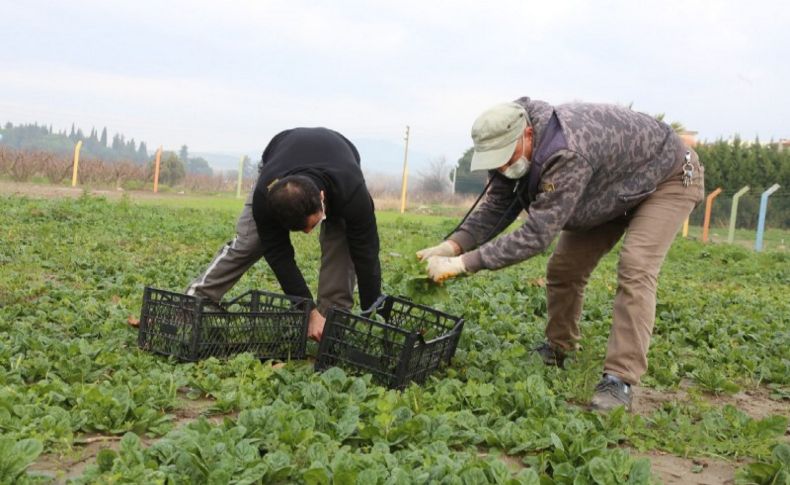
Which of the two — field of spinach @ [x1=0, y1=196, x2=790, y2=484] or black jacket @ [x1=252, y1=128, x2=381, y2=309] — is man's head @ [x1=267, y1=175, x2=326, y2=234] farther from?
field of spinach @ [x1=0, y1=196, x2=790, y2=484]

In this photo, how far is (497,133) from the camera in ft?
13.5

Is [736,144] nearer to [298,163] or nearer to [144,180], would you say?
[144,180]

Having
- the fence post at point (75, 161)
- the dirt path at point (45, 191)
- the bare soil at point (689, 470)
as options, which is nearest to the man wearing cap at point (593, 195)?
the bare soil at point (689, 470)

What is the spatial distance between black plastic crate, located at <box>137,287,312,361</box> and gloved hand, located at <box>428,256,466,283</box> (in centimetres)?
85

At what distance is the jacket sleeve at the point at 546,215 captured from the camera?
13.4 ft

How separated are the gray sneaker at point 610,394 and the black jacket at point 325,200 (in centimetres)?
148

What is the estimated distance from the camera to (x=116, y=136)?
110 meters

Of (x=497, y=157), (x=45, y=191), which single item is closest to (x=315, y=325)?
(x=497, y=157)

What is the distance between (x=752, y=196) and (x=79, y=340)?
25.1 metres

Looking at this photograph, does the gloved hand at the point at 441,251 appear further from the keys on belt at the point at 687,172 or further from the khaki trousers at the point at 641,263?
the keys on belt at the point at 687,172

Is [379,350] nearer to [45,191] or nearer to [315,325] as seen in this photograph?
[315,325]

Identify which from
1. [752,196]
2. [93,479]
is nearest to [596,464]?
[93,479]

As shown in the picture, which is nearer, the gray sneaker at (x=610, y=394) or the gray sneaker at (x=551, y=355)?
the gray sneaker at (x=610, y=394)

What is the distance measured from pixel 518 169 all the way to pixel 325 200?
1143mm
